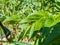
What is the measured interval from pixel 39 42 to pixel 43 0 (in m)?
0.73

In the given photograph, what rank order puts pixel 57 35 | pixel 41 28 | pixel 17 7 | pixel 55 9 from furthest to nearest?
1. pixel 17 7
2. pixel 55 9
3. pixel 41 28
4. pixel 57 35

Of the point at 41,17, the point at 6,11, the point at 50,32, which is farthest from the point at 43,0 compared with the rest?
the point at 50,32

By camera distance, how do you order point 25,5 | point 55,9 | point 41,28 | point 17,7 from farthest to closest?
point 17,7
point 25,5
point 55,9
point 41,28

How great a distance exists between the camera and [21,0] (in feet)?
6.54

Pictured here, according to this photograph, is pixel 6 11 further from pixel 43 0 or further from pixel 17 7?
pixel 43 0

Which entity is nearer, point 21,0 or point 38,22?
point 38,22

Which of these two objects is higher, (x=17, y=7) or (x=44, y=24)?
(x=44, y=24)

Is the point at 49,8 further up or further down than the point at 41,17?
further down

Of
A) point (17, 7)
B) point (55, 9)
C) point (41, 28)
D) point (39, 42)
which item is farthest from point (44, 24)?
point (17, 7)

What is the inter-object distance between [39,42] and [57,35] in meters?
0.20

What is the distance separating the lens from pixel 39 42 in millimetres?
1344

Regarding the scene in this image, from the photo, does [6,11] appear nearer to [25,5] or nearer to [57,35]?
[25,5]

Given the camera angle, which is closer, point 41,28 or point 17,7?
point 41,28

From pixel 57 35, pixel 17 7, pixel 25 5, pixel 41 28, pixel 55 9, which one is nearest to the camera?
pixel 57 35
